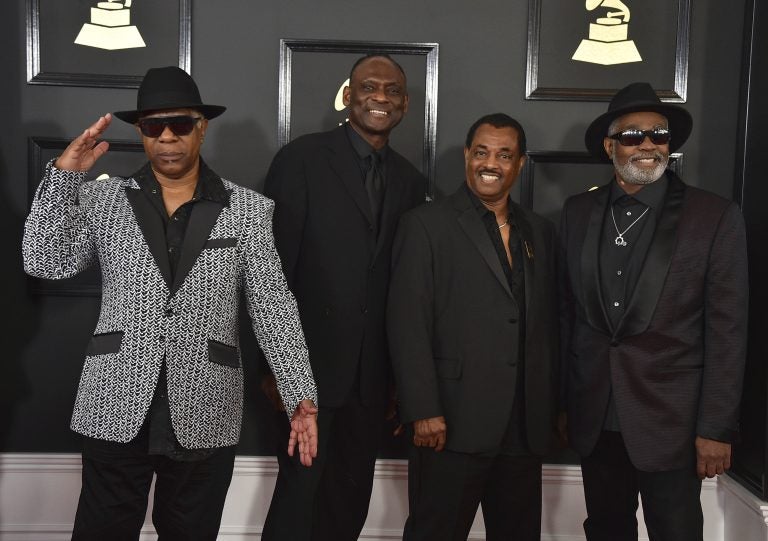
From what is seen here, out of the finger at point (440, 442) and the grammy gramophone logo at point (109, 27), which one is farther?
the grammy gramophone logo at point (109, 27)

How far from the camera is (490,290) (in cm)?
Answer: 238

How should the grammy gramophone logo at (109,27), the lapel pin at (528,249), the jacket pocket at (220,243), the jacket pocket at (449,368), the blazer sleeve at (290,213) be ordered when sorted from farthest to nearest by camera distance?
the grammy gramophone logo at (109,27) < the blazer sleeve at (290,213) < the lapel pin at (528,249) < the jacket pocket at (449,368) < the jacket pocket at (220,243)

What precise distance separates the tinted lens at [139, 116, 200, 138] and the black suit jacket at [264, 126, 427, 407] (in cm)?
54

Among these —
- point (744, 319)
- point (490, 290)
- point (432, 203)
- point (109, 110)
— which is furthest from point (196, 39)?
point (744, 319)

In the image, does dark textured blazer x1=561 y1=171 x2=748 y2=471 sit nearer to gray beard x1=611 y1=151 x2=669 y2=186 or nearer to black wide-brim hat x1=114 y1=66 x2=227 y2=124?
gray beard x1=611 y1=151 x2=669 y2=186

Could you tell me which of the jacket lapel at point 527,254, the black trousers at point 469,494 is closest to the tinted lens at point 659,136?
the jacket lapel at point 527,254

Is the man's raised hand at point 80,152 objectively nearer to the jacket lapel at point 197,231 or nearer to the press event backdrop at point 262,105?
the jacket lapel at point 197,231

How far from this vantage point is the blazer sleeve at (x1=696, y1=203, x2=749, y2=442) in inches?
88.7

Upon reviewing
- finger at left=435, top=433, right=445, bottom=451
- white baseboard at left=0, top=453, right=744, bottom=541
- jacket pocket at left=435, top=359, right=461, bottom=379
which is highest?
jacket pocket at left=435, top=359, right=461, bottom=379

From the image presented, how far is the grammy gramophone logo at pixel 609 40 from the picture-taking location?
123 inches

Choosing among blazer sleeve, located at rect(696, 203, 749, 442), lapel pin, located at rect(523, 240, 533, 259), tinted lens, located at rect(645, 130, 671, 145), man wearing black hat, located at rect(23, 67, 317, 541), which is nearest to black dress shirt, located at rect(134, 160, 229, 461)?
man wearing black hat, located at rect(23, 67, 317, 541)

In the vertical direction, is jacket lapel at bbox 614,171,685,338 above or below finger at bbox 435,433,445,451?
above

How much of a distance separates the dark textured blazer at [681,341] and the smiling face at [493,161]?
46cm

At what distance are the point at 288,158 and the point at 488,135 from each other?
0.70m
